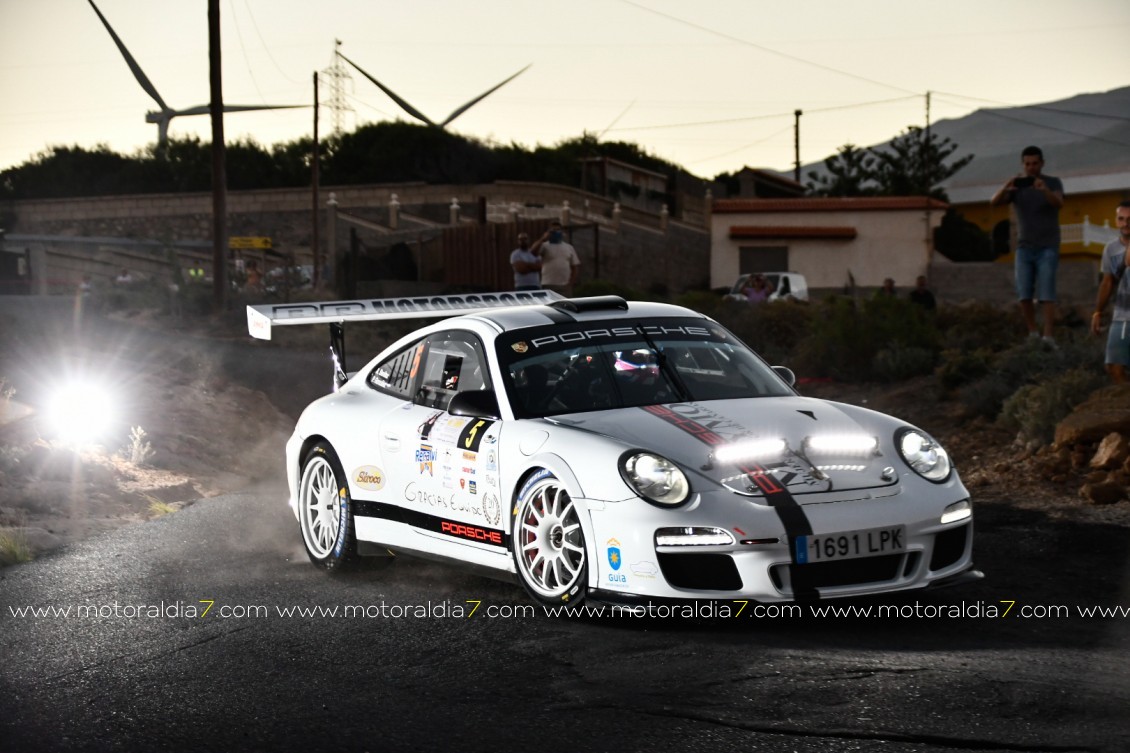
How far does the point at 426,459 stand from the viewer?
7.53 m

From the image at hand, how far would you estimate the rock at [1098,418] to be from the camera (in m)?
10.4

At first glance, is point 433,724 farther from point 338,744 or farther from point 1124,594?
point 1124,594

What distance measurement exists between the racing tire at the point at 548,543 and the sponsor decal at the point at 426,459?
2.79 ft

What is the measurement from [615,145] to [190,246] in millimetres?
34137

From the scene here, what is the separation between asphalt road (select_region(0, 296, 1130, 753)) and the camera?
183 inches

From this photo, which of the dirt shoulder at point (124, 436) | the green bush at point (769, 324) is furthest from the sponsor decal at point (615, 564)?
the green bush at point (769, 324)

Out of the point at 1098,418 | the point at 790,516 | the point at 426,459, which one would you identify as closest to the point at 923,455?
the point at 790,516

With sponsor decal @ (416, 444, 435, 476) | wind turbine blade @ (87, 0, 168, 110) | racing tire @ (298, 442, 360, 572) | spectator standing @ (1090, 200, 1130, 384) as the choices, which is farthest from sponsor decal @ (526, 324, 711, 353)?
Result: wind turbine blade @ (87, 0, 168, 110)

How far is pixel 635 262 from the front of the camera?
54.8 m

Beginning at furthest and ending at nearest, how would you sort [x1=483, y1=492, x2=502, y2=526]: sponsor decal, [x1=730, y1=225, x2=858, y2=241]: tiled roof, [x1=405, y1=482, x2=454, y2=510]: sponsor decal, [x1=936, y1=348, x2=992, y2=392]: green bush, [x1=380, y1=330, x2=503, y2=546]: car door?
[x1=730, y1=225, x2=858, y2=241]: tiled roof → [x1=936, y1=348, x2=992, y2=392]: green bush → [x1=405, y1=482, x2=454, y2=510]: sponsor decal → [x1=380, y1=330, x2=503, y2=546]: car door → [x1=483, y1=492, x2=502, y2=526]: sponsor decal

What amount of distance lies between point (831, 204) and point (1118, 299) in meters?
46.5

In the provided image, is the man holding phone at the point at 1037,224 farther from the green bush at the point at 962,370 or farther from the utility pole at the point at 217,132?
the utility pole at the point at 217,132

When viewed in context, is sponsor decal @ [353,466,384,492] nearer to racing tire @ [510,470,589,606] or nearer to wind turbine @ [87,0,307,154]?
racing tire @ [510,470,589,606]

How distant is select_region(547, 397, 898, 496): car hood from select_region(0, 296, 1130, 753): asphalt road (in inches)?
22.0
